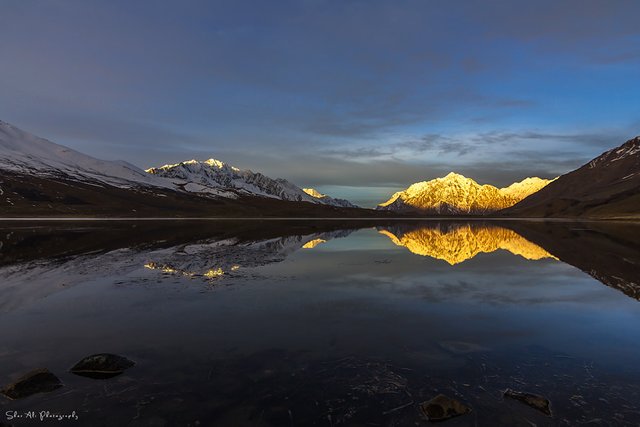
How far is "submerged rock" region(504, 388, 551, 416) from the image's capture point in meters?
11.4

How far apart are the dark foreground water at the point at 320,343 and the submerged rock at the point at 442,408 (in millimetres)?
200

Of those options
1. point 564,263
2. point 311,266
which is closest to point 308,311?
point 311,266

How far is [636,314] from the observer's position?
70.8 feet

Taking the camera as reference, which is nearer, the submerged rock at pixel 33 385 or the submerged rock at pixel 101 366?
the submerged rock at pixel 33 385

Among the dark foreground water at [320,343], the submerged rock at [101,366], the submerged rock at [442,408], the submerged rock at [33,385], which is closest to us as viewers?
the submerged rock at [442,408]

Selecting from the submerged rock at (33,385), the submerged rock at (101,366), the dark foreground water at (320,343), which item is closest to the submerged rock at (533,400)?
the dark foreground water at (320,343)

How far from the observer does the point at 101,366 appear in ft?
45.4

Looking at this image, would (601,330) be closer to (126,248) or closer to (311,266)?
(311,266)

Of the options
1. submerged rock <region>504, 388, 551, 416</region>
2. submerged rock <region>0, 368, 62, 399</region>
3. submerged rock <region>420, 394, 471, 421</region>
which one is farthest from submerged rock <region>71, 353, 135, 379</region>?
submerged rock <region>504, 388, 551, 416</region>

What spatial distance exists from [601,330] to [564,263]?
2592 cm

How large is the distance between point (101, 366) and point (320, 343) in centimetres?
786

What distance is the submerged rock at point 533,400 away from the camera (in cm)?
1142

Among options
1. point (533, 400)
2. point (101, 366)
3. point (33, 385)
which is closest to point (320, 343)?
point (533, 400)

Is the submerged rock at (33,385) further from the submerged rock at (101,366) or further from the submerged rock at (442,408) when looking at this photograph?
the submerged rock at (442,408)
